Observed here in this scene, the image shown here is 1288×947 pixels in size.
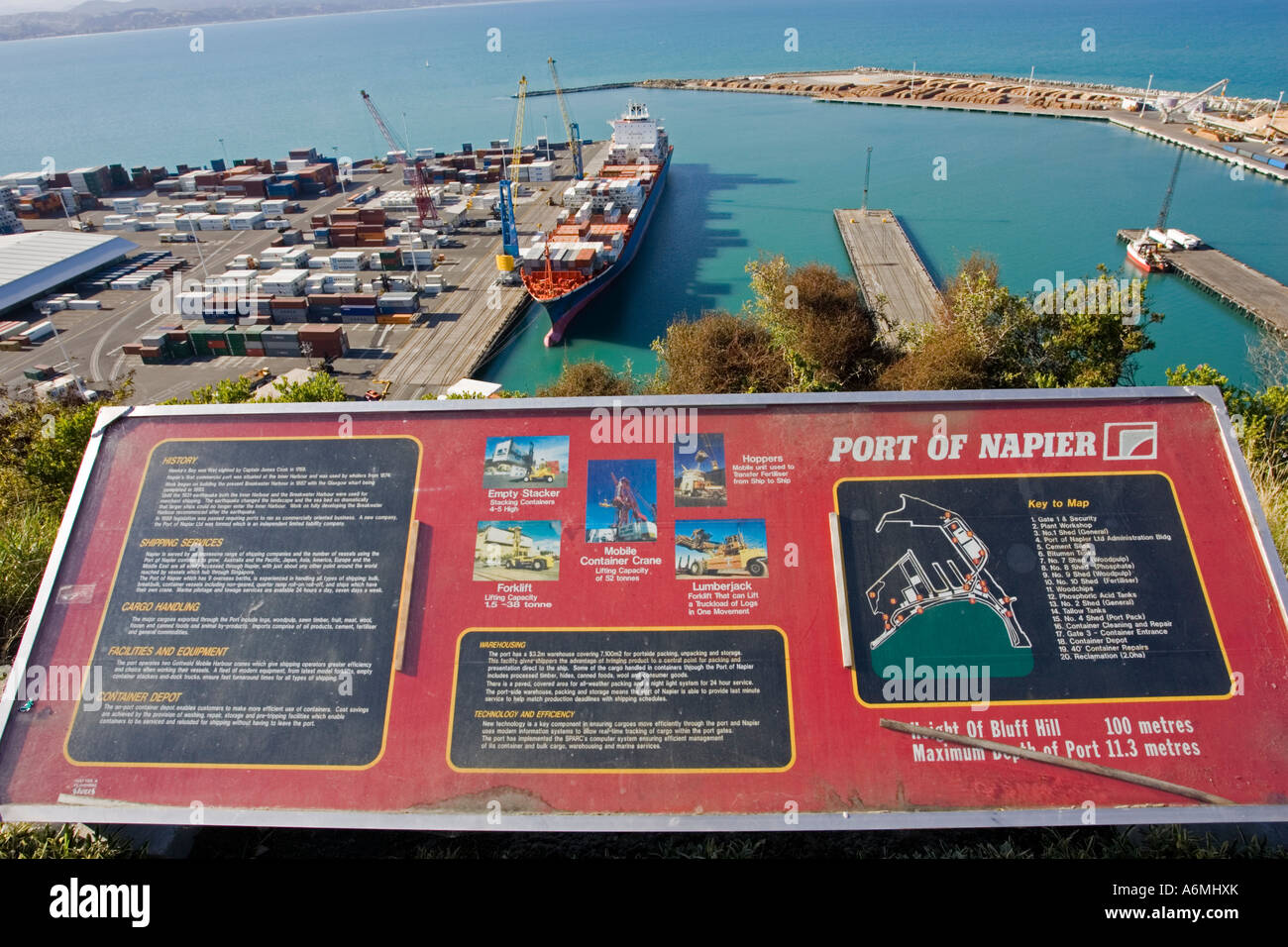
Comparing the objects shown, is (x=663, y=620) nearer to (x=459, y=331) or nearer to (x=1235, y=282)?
(x=459, y=331)

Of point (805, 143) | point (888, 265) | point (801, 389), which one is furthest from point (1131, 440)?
point (805, 143)

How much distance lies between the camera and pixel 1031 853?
8.34 m

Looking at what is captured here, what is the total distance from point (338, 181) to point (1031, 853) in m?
97.1

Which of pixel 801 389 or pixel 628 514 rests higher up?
pixel 628 514

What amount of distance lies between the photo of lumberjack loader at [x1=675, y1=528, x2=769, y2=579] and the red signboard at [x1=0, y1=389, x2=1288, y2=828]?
38 mm

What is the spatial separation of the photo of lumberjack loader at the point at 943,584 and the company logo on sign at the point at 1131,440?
95.9 inches

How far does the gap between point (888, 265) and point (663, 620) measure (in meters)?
49.8

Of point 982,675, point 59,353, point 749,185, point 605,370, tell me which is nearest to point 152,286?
point 59,353

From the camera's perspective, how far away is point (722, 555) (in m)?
8.78

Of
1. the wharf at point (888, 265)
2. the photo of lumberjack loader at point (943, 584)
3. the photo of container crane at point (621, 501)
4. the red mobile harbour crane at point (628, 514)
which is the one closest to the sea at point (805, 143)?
the wharf at point (888, 265)

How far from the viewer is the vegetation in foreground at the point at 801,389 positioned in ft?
27.9

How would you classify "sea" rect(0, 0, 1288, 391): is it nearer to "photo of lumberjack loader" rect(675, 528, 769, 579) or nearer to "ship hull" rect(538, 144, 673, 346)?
"ship hull" rect(538, 144, 673, 346)

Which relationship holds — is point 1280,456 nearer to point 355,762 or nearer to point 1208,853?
point 1208,853

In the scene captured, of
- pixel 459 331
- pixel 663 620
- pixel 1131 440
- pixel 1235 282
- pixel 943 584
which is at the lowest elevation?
pixel 459 331
